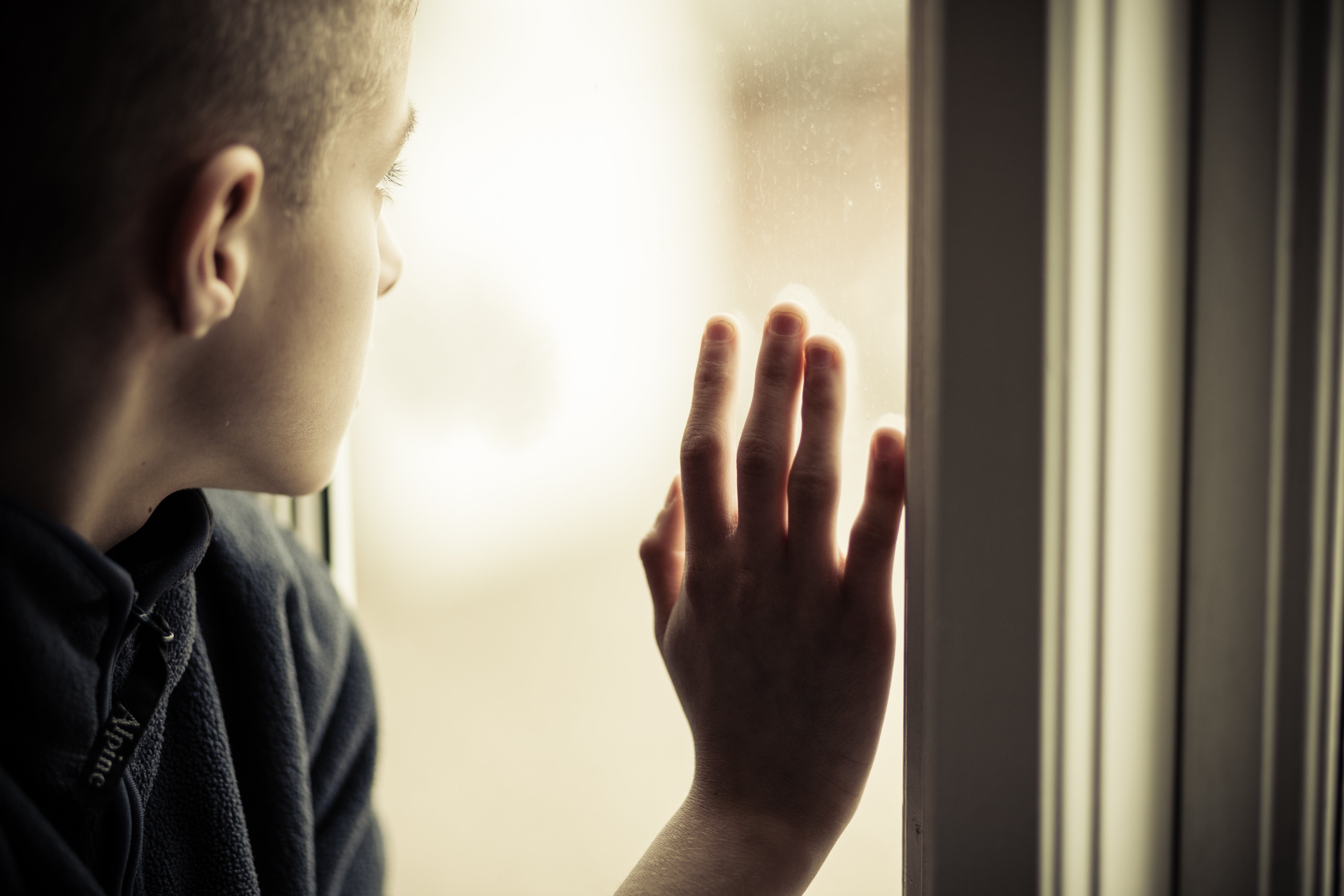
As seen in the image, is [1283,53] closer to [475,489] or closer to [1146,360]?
[1146,360]

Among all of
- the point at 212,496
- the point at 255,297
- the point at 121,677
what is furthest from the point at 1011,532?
the point at 212,496

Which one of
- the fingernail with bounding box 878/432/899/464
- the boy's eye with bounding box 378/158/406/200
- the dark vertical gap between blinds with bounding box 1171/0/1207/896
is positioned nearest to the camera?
the dark vertical gap between blinds with bounding box 1171/0/1207/896

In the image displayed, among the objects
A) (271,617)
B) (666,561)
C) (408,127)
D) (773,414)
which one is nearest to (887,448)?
(773,414)

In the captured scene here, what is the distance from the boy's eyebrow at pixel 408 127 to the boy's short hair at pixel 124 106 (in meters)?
0.09

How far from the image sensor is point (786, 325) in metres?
0.46

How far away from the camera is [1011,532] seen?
13.7 inches

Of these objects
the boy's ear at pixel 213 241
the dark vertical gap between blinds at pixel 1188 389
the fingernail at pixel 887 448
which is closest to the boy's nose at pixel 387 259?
the boy's ear at pixel 213 241

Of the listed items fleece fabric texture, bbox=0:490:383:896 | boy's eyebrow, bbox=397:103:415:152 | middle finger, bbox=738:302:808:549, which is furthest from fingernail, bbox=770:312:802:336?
fleece fabric texture, bbox=0:490:383:896

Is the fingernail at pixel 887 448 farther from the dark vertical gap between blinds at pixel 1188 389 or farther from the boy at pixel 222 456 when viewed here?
the dark vertical gap between blinds at pixel 1188 389

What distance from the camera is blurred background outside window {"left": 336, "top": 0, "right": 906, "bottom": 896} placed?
0.49 m

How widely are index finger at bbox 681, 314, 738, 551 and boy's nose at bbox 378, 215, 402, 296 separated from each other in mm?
244

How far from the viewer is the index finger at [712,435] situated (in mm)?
499

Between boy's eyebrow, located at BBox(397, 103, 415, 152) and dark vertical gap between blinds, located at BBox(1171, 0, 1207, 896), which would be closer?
dark vertical gap between blinds, located at BBox(1171, 0, 1207, 896)

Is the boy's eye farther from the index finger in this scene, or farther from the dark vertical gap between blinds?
the dark vertical gap between blinds
